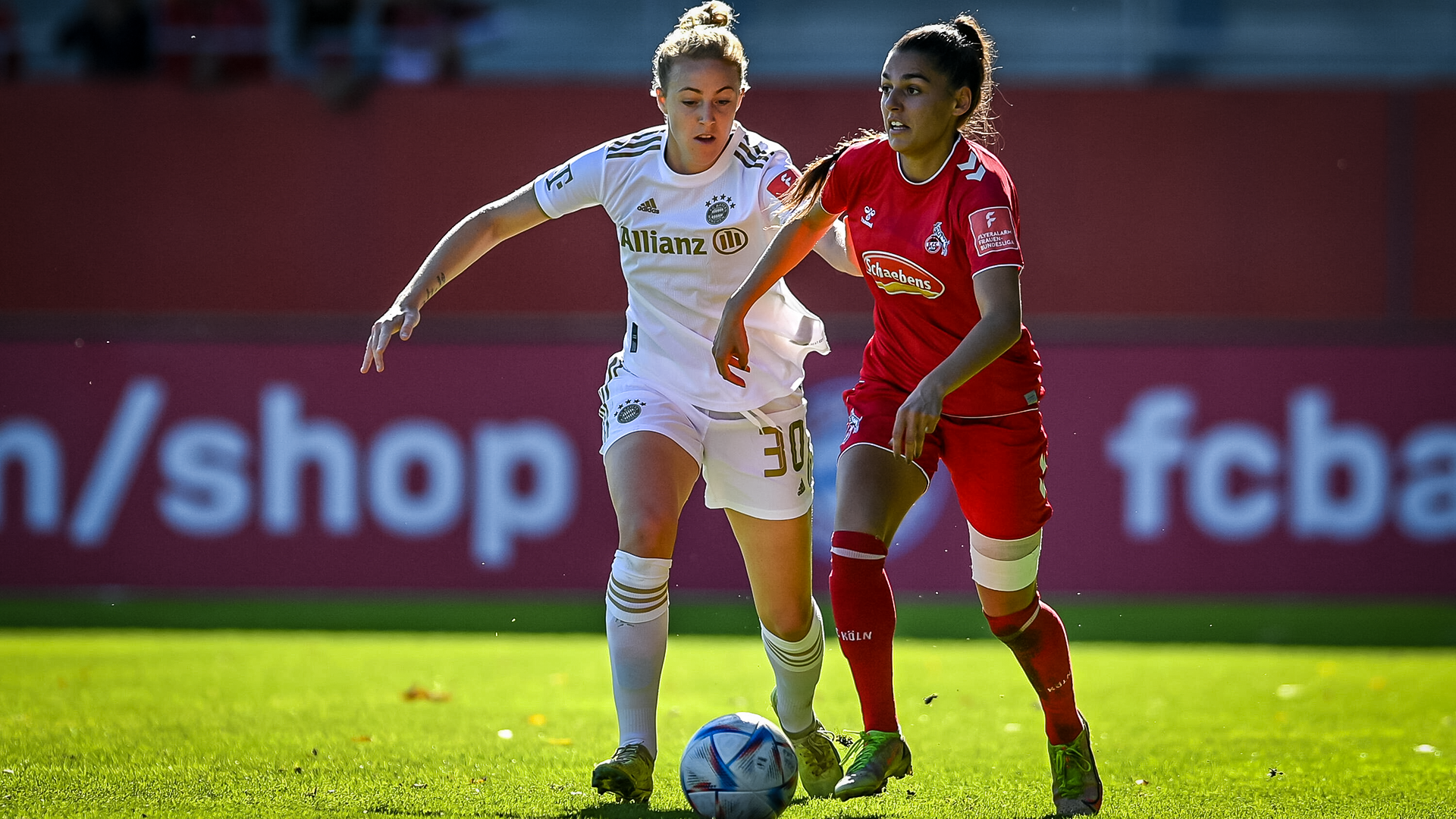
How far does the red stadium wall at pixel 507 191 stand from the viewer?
12.3m

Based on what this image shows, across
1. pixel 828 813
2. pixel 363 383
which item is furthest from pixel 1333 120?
→ pixel 828 813

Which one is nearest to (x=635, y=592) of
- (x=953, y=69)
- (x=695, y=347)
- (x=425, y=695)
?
(x=695, y=347)

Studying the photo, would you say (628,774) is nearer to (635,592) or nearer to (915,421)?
(635,592)

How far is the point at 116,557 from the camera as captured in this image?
991 centimetres

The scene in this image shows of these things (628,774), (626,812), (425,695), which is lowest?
(425,695)

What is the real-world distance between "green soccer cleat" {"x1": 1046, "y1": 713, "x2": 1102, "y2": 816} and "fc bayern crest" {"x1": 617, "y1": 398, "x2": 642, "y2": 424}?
1.45 metres

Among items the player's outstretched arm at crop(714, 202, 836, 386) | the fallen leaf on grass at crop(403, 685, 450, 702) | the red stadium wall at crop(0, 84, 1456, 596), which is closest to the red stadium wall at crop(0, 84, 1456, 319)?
the red stadium wall at crop(0, 84, 1456, 596)

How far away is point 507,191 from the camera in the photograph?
12.4 m

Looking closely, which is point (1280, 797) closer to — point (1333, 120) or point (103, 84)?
point (1333, 120)

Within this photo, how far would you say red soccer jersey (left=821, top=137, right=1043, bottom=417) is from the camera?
4207 millimetres

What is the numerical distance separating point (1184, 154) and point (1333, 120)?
1.11m

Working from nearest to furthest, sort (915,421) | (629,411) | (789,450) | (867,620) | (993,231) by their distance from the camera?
1. (915,421)
2. (993,231)
3. (867,620)
4. (629,411)
5. (789,450)

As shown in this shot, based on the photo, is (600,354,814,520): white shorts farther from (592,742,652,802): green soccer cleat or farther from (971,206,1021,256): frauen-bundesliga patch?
(971,206,1021,256): frauen-bundesliga patch

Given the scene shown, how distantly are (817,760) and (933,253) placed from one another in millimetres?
1522
